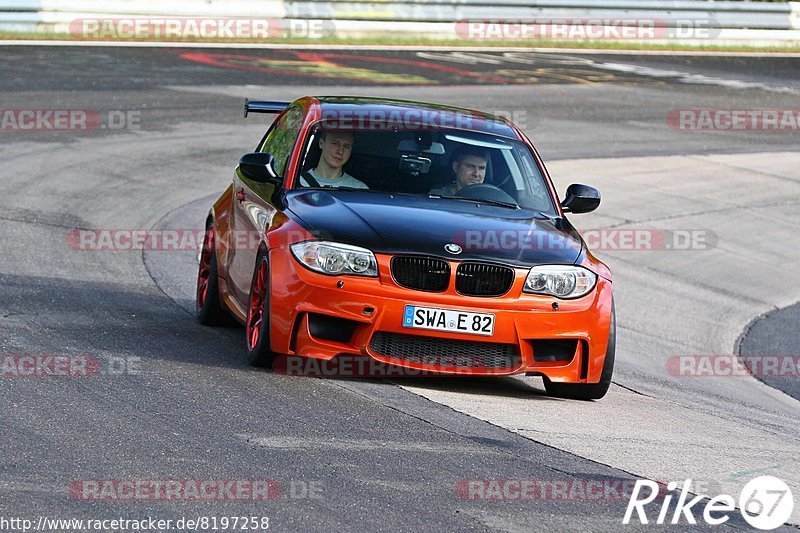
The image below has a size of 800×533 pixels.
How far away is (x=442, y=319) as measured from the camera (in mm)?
7602

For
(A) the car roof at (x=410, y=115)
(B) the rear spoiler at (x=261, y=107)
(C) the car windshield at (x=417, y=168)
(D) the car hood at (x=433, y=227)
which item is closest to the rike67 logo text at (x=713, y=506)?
(D) the car hood at (x=433, y=227)

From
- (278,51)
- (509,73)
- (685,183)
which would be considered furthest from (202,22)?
(685,183)

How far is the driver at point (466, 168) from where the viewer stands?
8.91 meters

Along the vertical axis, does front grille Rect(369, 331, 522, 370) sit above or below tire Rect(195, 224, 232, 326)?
above

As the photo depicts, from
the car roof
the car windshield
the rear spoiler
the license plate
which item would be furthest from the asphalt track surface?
the car roof

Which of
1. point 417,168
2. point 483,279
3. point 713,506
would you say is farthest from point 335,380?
point 713,506

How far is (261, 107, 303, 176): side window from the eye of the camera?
918cm

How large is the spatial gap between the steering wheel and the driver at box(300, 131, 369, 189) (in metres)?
0.63

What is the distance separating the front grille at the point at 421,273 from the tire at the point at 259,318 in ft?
2.41

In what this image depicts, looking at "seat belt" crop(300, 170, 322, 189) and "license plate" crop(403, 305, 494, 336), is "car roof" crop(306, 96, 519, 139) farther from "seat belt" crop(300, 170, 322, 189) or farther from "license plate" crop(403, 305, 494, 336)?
"license plate" crop(403, 305, 494, 336)

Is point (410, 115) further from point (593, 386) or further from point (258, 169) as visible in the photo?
point (593, 386)

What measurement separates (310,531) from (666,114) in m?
20.0

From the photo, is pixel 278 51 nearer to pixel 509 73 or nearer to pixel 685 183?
pixel 509 73

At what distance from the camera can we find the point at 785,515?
19.2ft
